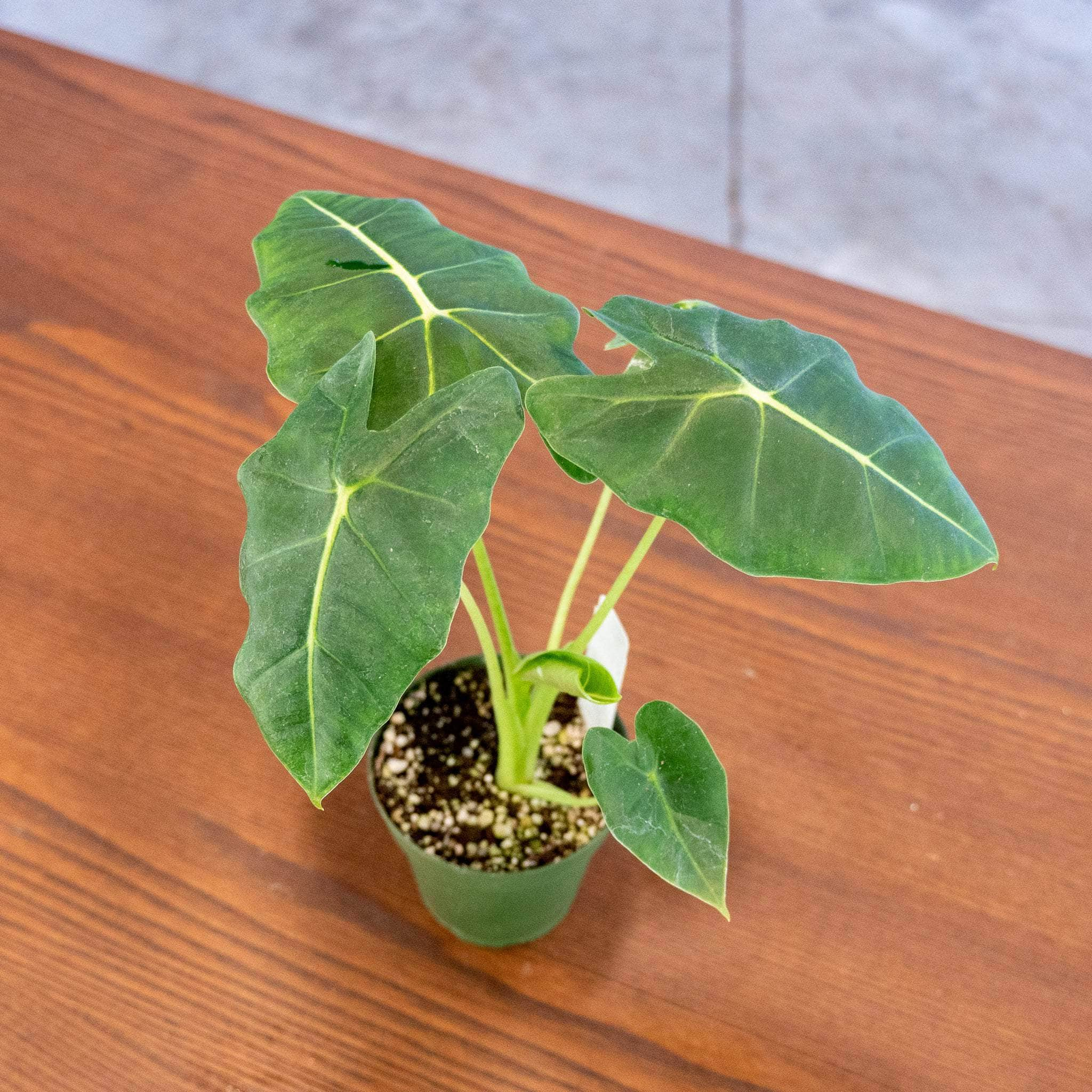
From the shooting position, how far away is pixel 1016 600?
91cm

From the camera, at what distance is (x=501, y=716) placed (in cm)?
68

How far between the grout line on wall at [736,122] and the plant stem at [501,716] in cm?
161

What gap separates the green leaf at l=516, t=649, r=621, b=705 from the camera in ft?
1.82

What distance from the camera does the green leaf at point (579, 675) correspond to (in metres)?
0.55

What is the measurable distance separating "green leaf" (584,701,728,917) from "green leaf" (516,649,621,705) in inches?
0.7

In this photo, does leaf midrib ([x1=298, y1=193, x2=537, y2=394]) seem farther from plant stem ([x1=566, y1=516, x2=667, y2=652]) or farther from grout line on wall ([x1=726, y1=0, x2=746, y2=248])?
grout line on wall ([x1=726, y1=0, x2=746, y2=248])

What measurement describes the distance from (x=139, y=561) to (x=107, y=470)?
0.10m

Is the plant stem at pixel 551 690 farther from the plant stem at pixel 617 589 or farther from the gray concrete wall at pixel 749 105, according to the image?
the gray concrete wall at pixel 749 105

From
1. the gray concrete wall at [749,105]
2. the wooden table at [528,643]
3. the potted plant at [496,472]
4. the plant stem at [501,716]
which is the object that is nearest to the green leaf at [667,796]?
the potted plant at [496,472]

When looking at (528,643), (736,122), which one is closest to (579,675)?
(528,643)

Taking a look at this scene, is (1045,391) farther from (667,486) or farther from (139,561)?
(139,561)

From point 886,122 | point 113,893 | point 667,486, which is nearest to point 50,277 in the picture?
point 113,893

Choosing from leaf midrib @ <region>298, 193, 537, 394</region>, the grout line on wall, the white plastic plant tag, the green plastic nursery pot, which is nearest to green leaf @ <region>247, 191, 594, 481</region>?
leaf midrib @ <region>298, 193, 537, 394</region>

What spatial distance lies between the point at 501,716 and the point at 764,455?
26 cm
